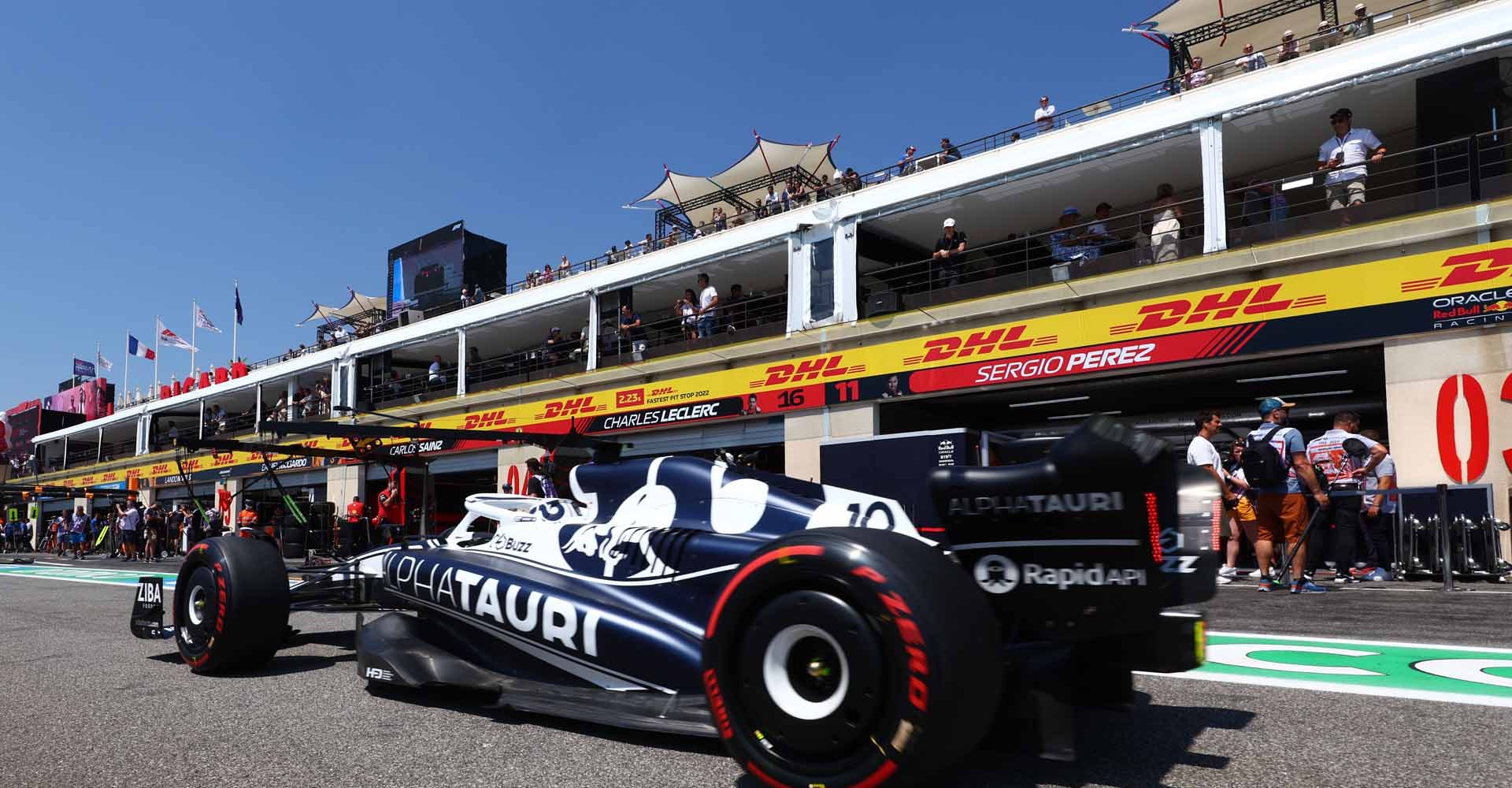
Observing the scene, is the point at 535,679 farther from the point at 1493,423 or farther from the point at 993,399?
the point at 993,399

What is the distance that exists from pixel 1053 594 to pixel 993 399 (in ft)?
51.9

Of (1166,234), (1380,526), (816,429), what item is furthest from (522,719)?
(816,429)

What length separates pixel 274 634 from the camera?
15.5 feet

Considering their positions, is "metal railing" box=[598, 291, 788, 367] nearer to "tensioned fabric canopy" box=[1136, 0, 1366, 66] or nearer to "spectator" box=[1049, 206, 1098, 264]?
"spectator" box=[1049, 206, 1098, 264]

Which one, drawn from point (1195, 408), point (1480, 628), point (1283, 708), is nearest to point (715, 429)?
point (1195, 408)

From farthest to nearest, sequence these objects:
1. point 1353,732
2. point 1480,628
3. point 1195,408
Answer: point 1195,408, point 1480,628, point 1353,732

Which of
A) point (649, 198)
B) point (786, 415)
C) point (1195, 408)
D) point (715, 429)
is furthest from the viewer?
point (649, 198)

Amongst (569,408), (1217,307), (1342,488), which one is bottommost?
(1342,488)

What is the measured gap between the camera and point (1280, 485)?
804cm

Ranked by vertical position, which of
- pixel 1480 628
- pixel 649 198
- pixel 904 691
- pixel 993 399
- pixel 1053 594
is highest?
pixel 649 198

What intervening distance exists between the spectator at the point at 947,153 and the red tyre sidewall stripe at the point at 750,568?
16.7m

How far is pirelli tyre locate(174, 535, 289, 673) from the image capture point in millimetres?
4625

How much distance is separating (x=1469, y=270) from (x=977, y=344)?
6879mm

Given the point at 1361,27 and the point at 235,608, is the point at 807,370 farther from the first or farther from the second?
the point at 235,608
